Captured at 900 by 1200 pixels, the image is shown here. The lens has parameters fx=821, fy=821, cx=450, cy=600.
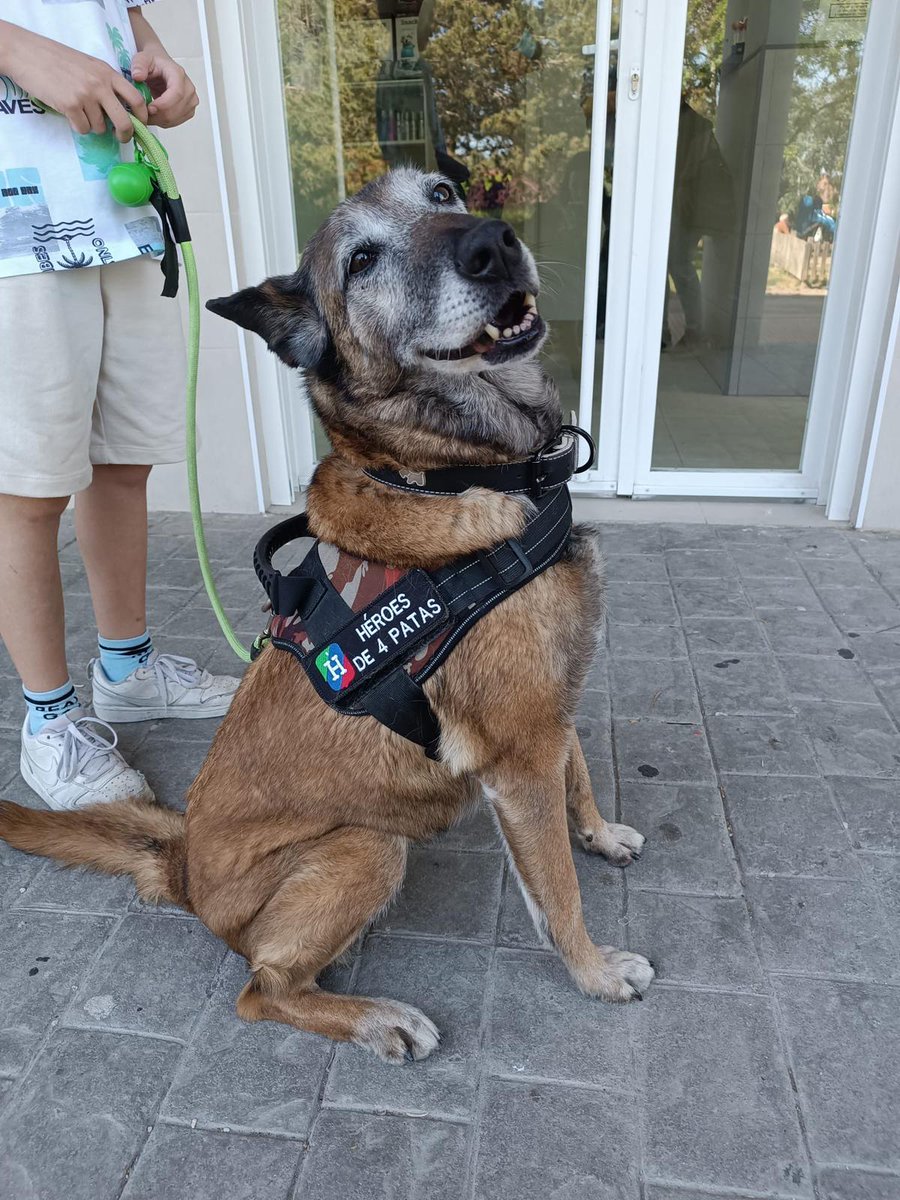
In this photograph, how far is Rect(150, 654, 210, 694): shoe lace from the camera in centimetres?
290

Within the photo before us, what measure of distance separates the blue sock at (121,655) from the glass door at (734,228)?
2829mm

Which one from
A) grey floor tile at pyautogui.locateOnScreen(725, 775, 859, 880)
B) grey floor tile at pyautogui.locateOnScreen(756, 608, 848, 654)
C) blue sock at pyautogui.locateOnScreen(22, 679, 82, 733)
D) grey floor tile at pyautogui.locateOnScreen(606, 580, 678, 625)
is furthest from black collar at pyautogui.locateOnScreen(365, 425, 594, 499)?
grey floor tile at pyautogui.locateOnScreen(756, 608, 848, 654)

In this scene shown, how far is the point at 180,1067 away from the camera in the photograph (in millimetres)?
1742

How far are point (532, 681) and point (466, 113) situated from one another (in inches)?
168

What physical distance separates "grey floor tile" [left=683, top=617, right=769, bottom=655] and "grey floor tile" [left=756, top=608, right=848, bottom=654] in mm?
50

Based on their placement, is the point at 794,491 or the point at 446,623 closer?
the point at 446,623

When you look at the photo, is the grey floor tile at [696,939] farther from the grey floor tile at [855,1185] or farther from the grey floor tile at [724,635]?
the grey floor tile at [724,635]

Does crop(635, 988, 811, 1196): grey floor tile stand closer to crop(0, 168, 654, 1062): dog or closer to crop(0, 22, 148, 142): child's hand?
crop(0, 168, 654, 1062): dog

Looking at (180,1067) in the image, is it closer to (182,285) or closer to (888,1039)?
(888,1039)

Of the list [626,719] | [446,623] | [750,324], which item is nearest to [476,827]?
[626,719]

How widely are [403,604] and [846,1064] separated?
1.30 metres

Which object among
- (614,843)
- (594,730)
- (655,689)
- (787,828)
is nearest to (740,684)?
(655,689)

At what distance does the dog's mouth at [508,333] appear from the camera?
1.65 metres

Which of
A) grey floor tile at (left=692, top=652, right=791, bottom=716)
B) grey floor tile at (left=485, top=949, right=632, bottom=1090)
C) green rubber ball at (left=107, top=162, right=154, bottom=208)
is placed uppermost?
green rubber ball at (left=107, top=162, right=154, bottom=208)
